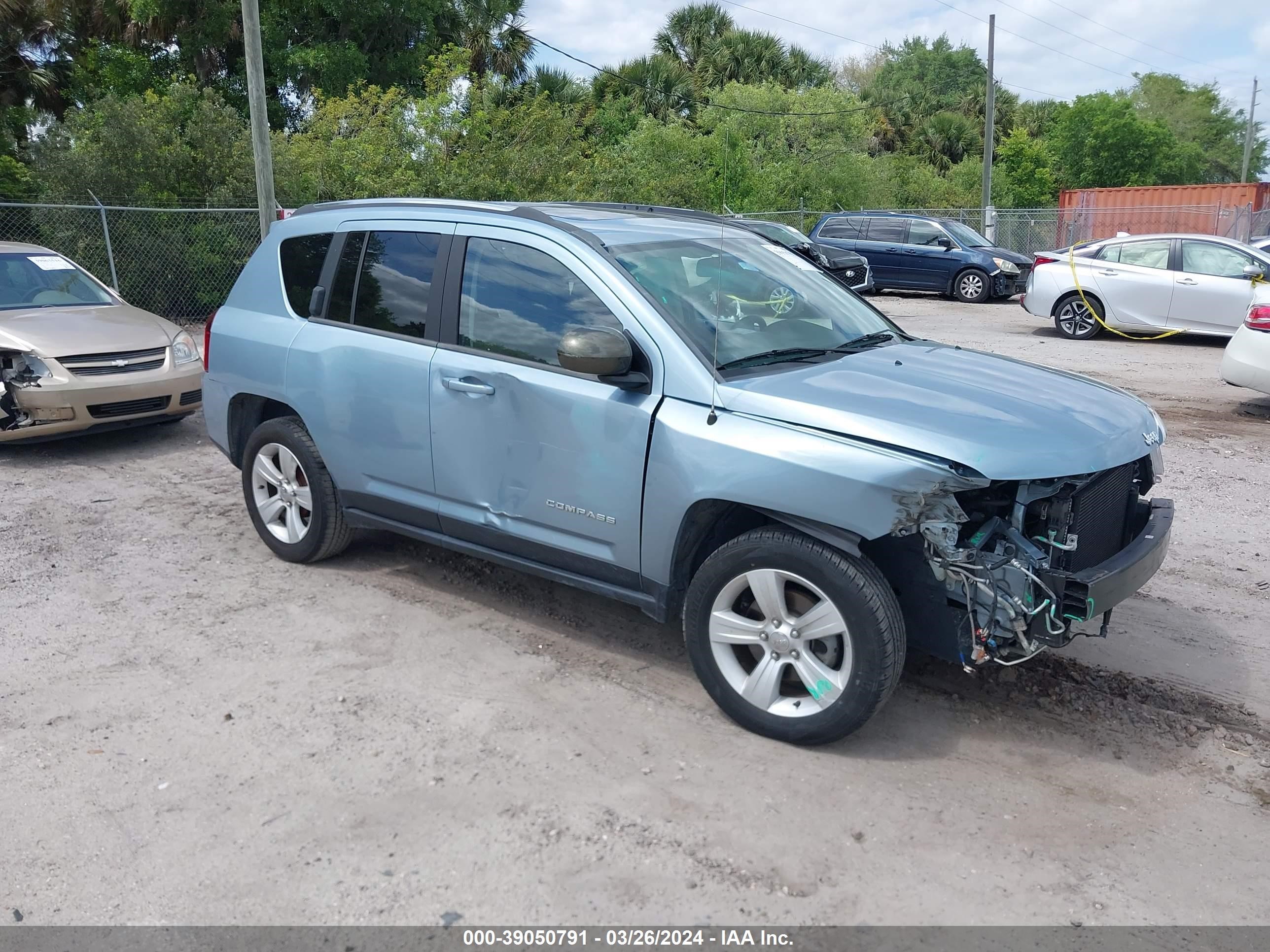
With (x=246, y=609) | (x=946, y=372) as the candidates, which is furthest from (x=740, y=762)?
(x=246, y=609)

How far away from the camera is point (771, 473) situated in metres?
3.76

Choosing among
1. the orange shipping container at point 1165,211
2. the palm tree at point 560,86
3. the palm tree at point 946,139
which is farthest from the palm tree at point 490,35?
the palm tree at point 946,139

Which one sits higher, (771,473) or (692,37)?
(692,37)

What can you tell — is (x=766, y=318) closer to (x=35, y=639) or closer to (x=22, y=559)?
(x=35, y=639)

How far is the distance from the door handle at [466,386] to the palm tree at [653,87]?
3541 cm

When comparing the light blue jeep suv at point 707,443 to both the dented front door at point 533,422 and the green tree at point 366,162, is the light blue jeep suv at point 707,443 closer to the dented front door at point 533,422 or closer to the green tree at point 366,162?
the dented front door at point 533,422

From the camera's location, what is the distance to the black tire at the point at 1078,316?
14898 millimetres

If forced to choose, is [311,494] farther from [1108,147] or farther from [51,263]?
[1108,147]

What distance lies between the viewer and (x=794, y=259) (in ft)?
17.7

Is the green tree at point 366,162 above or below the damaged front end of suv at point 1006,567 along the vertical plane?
above

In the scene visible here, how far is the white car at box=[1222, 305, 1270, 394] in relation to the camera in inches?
359

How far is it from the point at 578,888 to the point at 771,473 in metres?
1.50

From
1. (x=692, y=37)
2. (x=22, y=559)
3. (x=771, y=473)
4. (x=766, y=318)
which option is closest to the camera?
(x=771, y=473)

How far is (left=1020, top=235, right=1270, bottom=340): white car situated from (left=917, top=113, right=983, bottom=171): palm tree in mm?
35175
